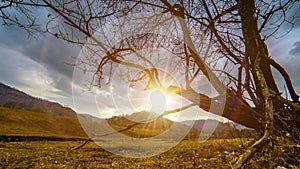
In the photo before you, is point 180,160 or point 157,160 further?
point 157,160

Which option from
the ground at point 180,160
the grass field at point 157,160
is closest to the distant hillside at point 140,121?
the ground at point 180,160

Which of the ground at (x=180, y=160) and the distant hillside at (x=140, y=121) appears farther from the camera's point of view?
the distant hillside at (x=140, y=121)

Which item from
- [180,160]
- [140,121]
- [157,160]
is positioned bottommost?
[157,160]

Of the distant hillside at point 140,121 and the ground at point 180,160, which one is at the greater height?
the distant hillside at point 140,121

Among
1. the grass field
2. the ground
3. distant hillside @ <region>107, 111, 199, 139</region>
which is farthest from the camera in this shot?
the grass field

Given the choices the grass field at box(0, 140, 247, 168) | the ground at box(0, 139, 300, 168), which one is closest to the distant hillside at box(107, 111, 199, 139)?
the ground at box(0, 139, 300, 168)

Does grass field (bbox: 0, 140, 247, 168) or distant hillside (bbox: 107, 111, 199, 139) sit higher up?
distant hillside (bbox: 107, 111, 199, 139)

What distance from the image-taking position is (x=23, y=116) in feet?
259

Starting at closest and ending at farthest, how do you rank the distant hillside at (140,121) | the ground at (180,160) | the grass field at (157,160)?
the ground at (180,160), the distant hillside at (140,121), the grass field at (157,160)

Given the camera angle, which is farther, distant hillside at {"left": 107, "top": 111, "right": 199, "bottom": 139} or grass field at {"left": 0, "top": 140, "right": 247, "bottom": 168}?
grass field at {"left": 0, "top": 140, "right": 247, "bottom": 168}

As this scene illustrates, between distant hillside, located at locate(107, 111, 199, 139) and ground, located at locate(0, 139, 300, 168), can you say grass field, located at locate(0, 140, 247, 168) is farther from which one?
distant hillside, located at locate(107, 111, 199, 139)

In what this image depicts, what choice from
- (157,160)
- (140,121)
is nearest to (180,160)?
(157,160)

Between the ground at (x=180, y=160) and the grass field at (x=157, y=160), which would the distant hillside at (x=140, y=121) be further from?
the grass field at (x=157, y=160)

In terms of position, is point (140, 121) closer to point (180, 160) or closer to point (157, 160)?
point (180, 160)
